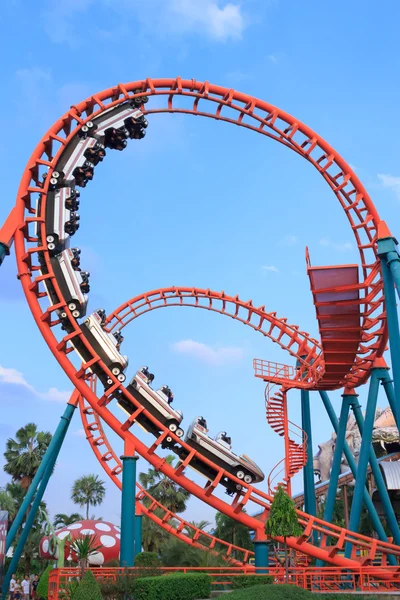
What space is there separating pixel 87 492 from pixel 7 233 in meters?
32.8

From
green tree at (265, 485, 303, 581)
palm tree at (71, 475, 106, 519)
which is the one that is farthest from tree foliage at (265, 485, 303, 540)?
palm tree at (71, 475, 106, 519)

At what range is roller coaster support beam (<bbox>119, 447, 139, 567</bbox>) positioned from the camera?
1655 cm

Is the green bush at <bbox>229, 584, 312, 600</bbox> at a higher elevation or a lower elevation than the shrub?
lower

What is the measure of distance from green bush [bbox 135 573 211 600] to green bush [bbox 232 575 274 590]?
1.17 meters

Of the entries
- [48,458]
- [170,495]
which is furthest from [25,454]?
[48,458]

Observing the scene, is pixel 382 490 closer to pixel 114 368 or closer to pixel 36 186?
pixel 114 368

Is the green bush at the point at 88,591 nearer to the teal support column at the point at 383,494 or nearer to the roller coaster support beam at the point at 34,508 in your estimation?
the roller coaster support beam at the point at 34,508

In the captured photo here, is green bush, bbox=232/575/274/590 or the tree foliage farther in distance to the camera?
the tree foliage

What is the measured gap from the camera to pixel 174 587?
1415 centimetres

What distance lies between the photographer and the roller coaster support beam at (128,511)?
651 inches

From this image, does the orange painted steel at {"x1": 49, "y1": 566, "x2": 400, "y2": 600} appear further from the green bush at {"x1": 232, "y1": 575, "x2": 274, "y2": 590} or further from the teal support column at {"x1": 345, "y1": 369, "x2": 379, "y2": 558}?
the teal support column at {"x1": 345, "y1": 369, "x2": 379, "y2": 558}

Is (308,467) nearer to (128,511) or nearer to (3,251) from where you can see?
(128,511)

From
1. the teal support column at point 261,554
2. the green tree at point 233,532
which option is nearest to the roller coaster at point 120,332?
the teal support column at point 261,554

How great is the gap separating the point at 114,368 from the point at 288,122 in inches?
369
